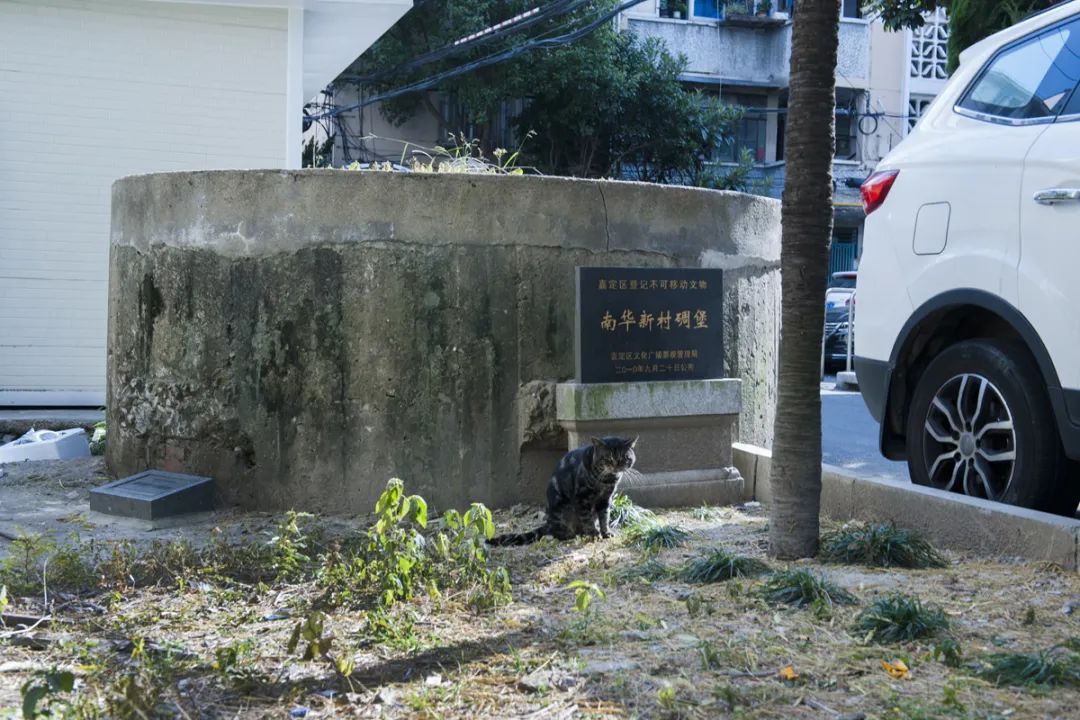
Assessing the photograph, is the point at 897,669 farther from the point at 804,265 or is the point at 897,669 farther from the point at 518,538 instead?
the point at 518,538

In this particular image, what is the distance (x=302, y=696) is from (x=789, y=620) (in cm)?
172

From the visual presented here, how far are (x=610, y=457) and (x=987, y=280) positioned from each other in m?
1.90

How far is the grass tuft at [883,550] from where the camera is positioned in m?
4.95

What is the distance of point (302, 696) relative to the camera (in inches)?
135

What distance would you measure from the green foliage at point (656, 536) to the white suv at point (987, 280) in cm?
125

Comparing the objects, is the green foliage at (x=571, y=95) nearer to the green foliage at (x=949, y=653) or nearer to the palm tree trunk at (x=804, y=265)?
the palm tree trunk at (x=804, y=265)

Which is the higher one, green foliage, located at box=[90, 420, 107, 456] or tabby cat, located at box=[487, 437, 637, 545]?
tabby cat, located at box=[487, 437, 637, 545]

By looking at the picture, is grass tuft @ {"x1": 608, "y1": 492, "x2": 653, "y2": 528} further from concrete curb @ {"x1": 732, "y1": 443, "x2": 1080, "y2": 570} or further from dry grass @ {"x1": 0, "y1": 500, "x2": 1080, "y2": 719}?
dry grass @ {"x1": 0, "y1": 500, "x2": 1080, "y2": 719}

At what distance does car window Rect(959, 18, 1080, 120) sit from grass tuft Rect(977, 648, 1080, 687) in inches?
107

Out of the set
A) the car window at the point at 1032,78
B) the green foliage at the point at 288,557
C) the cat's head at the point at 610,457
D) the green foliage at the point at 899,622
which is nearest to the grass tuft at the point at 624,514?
the cat's head at the point at 610,457

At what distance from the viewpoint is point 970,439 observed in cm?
550

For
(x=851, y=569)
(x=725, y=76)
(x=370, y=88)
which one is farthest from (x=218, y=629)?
(x=725, y=76)

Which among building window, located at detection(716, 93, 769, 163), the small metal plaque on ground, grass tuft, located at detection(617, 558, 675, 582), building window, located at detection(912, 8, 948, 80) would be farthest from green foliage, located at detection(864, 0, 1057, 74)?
building window, located at detection(912, 8, 948, 80)

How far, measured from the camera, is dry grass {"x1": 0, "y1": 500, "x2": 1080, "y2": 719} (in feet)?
10.9
